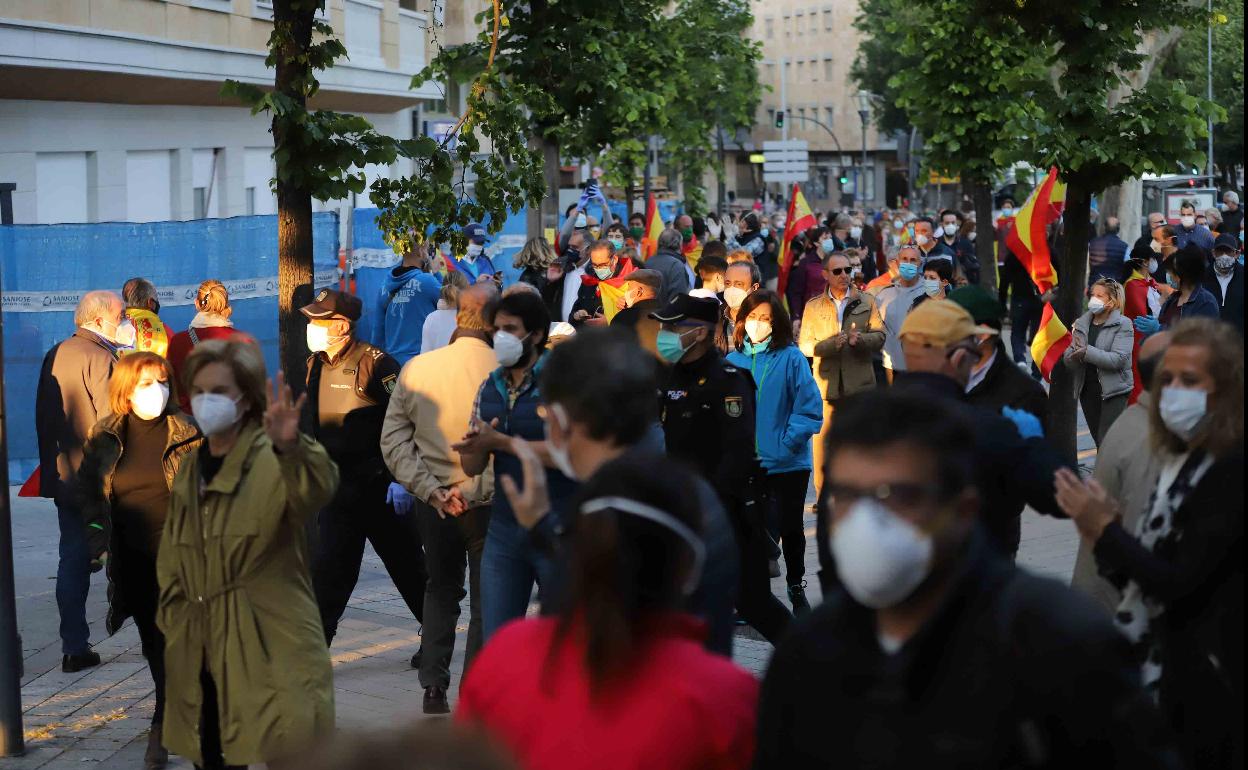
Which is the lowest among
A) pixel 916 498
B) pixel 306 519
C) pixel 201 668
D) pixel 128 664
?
pixel 128 664

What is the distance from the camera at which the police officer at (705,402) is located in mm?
8141

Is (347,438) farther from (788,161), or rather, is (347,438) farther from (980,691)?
(788,161)

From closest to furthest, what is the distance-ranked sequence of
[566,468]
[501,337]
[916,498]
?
1. [916,498]
2. [566,468]
3. [501,337]

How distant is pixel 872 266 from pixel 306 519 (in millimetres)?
23032

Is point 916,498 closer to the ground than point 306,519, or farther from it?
farther from it

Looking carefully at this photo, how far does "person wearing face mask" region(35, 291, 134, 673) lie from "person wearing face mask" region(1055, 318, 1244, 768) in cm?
568

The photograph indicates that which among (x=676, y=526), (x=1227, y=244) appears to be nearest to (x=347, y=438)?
(x=676, y=526)

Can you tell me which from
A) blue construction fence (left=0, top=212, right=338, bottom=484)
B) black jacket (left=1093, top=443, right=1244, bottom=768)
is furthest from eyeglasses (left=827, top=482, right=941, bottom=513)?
blue construction fence (left=0, top=212, right=338, bottom=484)

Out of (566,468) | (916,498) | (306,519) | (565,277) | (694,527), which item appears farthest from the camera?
(565,277)

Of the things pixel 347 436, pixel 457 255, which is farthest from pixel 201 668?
pixel 457 255

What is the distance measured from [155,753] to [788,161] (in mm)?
33621

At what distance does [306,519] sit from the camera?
584cm

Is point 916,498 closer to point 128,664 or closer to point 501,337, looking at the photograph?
point 501,337

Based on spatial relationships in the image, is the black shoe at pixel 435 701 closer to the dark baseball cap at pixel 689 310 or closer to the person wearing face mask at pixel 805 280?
the dark baseball cap at pixel 689 310
